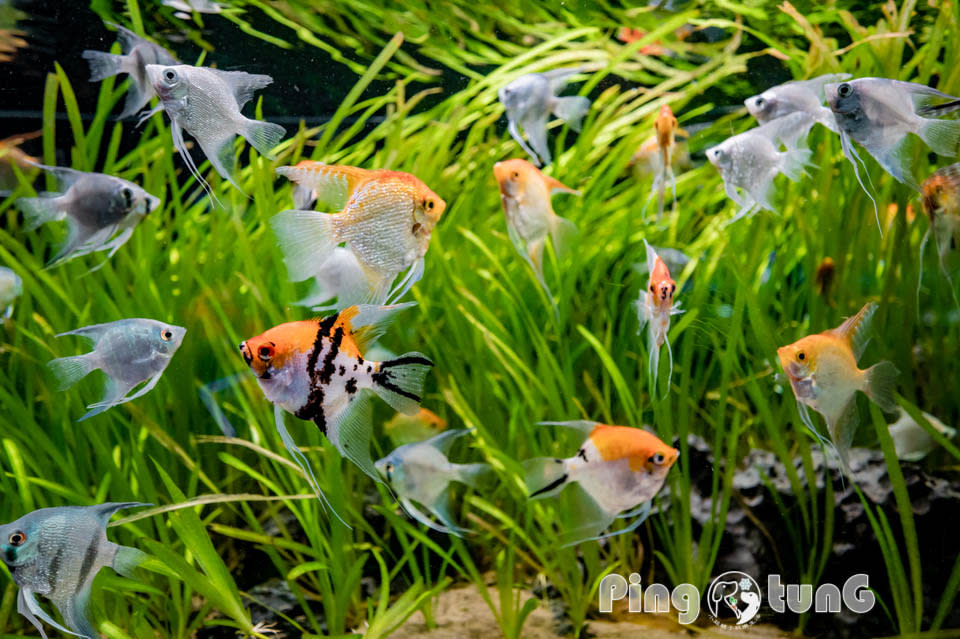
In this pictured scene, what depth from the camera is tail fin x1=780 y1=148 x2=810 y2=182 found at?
2.18m

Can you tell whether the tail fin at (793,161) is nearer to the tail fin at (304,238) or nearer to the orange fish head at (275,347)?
the tail fin at (304,238)

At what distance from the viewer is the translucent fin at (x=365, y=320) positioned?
61.2 inches

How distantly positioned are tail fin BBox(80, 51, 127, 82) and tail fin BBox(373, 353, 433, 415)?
4.64 ft

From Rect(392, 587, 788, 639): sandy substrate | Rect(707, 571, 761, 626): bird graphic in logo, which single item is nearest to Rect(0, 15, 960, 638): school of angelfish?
Rect(392, 587, 788, 639): sandy substrate

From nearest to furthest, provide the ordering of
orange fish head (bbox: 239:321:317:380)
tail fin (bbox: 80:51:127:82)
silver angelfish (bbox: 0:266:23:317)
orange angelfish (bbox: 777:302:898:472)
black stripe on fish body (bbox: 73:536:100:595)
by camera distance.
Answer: orange fish head (bbox: 239:321:317:380), black stripe on fish body (bbox: 73:536:100:595), orange angelfish (bbox: 777:302:898:472), tail fin (bbox: 80:51:127:82), silver angelfish (bbox: 0:266:23:317)

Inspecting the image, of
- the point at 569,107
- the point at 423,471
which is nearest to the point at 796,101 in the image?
the point at 569,107

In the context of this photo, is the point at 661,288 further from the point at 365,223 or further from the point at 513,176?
the point at 365,223

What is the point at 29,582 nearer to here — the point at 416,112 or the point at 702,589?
the point at 702,589

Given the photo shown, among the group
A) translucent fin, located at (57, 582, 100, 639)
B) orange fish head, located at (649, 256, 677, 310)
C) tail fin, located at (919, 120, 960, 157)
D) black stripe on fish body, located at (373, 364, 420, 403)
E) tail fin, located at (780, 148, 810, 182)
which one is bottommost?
translucent fin, located at (57, 582, 100, 639)

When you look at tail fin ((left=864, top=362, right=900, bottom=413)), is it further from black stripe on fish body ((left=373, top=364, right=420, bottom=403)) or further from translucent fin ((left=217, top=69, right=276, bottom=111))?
translucent fin ((left=217, top=69, right=276, bottom=111))

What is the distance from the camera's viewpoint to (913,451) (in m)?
2.50

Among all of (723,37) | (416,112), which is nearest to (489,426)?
(416,112)

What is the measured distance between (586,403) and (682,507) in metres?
0.66

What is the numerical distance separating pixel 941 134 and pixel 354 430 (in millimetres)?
1980
